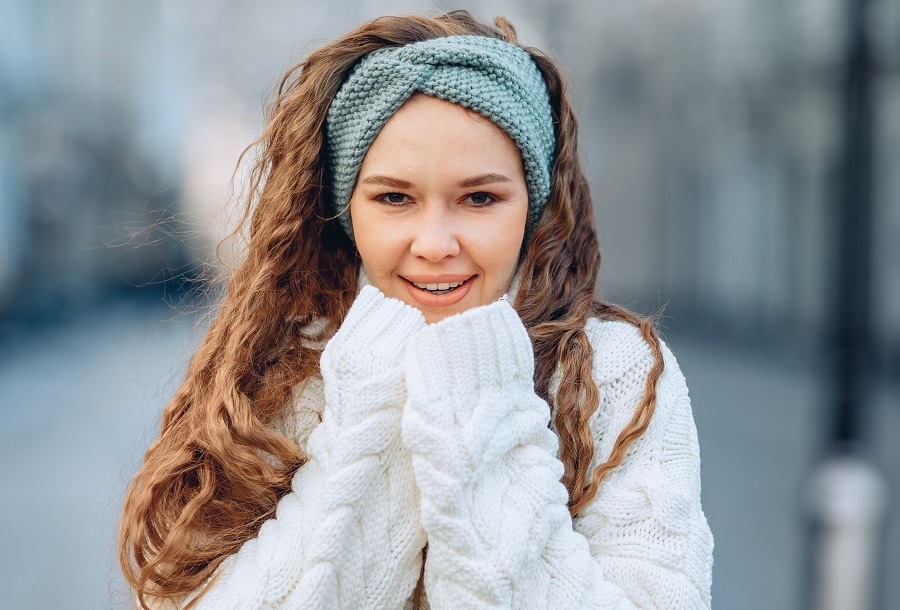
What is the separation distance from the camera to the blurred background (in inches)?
157

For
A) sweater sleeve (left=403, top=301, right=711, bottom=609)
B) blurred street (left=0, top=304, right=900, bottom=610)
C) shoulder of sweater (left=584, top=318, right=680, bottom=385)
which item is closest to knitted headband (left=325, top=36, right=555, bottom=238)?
shoulder of sweater (left=584, top=318, right=680, bottom=385)

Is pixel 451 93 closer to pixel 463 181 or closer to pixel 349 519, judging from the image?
pixel 463 181

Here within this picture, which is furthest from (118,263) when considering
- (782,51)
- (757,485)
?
(757,485)

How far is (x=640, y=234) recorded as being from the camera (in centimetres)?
1853

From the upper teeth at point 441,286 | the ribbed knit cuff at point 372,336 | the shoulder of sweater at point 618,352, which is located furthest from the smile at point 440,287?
the shoulder of sweater at point 618,352

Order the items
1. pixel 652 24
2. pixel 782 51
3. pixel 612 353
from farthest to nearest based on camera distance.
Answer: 1. pixel 652 24
2. pixel 782 51
3. pixel 612 353

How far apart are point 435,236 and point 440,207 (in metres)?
0.08

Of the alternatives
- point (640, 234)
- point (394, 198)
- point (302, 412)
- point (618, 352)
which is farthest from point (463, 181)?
point (640, 234)

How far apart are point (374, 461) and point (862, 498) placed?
2636 mm

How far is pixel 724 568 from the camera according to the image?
5.10 metres

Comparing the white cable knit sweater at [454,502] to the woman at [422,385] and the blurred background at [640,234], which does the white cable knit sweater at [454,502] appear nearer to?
the woman at [422,385]

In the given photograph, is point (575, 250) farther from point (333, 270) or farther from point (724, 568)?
point (724, 568)

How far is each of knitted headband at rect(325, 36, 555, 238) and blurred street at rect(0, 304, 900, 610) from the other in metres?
0.83

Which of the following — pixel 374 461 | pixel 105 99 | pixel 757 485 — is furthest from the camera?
pixel 105 99
